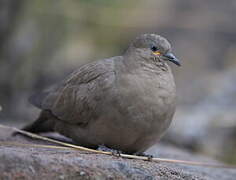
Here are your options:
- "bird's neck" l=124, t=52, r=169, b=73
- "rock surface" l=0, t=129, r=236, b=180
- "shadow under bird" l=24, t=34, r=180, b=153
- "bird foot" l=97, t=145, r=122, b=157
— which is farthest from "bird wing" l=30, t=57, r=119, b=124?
"rock surface" l=0, t=129, r=236, b=180

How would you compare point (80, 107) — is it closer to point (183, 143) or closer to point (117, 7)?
point (183, 143)

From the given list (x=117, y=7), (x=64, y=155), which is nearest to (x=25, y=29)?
(x=117, y=7)

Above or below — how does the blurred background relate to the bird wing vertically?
above

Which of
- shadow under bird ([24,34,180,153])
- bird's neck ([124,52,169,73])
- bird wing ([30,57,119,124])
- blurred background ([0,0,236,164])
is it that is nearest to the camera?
shadow under bird ([24,34,180,153])

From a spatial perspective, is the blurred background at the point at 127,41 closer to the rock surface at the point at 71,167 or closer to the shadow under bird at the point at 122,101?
the shadow under bird at the point at 122,101

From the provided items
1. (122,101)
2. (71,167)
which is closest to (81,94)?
(122,101)

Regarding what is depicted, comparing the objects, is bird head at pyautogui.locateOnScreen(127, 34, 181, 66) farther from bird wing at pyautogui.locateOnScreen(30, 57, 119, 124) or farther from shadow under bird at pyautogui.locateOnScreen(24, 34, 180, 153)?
bird wing at pyautogui.locateOnScreen(30, 57, 119, 124)
